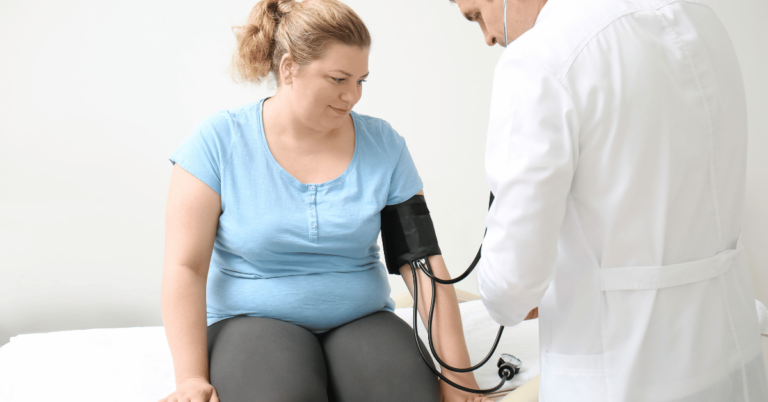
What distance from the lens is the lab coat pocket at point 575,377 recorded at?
2.60ft

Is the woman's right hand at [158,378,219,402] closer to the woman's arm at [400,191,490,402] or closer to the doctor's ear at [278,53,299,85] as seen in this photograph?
the woman's arm at [400,191,490,402]

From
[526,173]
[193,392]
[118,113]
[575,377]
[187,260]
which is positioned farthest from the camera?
[118,113]

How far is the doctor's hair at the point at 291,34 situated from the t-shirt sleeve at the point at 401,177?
0.27 metres

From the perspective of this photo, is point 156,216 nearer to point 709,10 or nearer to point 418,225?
point 418,225

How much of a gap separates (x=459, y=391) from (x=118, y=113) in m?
1.80

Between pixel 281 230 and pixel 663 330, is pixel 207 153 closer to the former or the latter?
pixel 281 230

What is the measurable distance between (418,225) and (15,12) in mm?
1873

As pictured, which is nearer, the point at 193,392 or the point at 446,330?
the point at 193,392

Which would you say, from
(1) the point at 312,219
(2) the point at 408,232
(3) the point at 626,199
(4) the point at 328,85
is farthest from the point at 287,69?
(3) the point at 626,199

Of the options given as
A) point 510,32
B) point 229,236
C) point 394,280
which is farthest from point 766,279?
point 229,236

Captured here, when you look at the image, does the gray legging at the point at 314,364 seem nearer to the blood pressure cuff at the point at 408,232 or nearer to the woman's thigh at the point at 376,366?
the woman's thigh at the point at 376,366

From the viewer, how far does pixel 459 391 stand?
47.2 inches

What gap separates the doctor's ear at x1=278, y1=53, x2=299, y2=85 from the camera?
1.25 m

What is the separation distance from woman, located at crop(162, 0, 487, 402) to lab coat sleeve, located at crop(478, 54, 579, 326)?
0.47 meters
